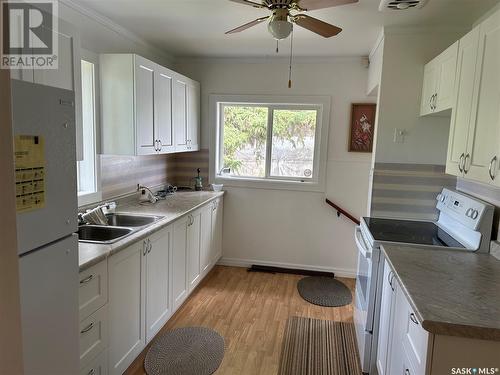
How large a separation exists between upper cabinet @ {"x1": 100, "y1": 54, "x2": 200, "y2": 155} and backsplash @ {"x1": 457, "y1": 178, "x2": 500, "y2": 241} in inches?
97.0

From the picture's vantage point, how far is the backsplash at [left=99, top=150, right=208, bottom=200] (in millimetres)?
2961

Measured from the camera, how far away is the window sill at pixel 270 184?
3.98 m

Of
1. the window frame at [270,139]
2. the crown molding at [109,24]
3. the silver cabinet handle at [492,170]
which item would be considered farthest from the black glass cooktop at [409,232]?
the crown molding at [109,24]

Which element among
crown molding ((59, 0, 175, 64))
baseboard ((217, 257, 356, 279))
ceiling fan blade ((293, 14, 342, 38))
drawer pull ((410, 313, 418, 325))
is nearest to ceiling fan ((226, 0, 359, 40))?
ceiling fan blade ((293, 14, 342, 38))

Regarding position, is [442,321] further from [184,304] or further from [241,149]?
[241,149]

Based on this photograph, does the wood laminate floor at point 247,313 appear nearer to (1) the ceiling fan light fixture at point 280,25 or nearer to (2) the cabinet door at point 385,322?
(2) the cabinet door at point 385,322

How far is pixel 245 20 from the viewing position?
8.80ft

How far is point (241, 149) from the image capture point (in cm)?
423

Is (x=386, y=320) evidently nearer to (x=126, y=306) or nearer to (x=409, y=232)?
(x=409, y=232)

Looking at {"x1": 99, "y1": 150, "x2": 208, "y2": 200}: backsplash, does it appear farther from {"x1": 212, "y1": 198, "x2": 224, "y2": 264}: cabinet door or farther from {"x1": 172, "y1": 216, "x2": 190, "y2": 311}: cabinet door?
{"x1": 172, "y1": 216, "x2": 190, "y2": 311}: cabinet door

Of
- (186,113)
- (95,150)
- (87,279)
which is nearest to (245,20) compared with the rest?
(186,113)

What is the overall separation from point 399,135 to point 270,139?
1.62m

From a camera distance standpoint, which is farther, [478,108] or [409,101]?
[409,101]

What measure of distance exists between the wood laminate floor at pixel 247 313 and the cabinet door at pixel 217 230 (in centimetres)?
22
